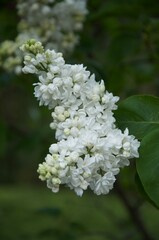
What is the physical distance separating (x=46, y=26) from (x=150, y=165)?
0.86 meters

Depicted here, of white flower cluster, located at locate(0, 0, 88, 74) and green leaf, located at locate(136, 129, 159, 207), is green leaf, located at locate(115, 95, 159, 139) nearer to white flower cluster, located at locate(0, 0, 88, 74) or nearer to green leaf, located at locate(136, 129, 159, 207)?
green leaf, located at locate(136, 129, 159, 207)

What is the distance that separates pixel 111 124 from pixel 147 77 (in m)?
1.44

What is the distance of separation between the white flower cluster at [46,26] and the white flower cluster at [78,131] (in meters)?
0.69

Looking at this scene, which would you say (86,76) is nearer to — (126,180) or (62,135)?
(62,135)

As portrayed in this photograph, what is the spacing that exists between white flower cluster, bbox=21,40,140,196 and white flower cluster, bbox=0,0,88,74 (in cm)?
69

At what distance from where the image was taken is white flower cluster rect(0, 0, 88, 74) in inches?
72.6

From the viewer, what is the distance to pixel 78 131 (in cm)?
111

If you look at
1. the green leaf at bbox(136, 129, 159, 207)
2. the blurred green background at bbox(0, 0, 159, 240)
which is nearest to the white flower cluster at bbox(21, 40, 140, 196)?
the green leaf at bbox(136, 129, 159, 207)

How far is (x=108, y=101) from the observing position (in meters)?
1.15

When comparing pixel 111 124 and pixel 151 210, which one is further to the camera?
pixel 151 210

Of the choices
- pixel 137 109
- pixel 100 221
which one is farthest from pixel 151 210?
pixel 137 109

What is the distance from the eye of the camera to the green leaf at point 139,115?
1.20 m

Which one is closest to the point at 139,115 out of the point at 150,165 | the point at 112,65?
the point at 150,165

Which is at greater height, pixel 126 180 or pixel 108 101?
pixel 126 180
